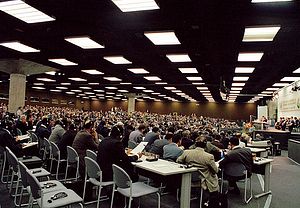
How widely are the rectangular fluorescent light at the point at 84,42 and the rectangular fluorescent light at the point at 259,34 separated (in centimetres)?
454

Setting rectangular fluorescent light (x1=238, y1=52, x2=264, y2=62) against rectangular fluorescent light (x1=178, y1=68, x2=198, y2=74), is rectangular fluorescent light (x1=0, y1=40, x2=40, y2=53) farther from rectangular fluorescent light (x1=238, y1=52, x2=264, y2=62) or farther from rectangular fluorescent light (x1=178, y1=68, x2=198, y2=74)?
rectangular fluorescent light (x1=238, y1=52, x2=264, y2=62)

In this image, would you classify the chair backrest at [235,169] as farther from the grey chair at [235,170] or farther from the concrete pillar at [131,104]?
the concrete pillar at [131,104]

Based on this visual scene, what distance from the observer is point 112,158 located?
4.07 meters

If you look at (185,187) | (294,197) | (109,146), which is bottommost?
(294,197)

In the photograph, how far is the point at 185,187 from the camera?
12.5 feet

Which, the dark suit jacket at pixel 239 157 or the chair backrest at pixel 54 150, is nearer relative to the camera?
the dark suit jacket at pixel 239 157

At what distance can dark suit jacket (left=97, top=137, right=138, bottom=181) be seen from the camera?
4023 mm

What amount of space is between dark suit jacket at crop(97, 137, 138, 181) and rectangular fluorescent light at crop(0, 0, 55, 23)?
3.58 meters

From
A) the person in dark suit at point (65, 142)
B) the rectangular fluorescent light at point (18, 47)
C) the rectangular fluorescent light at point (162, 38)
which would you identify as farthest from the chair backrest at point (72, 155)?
the rectangular fluorescent light at point (18, 47)

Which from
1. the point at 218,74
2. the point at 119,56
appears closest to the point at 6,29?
the point at 119,56

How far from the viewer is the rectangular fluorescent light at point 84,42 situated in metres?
7.62

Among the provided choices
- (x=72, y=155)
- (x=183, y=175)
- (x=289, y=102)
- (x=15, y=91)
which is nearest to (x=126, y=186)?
(x=183, y=175)

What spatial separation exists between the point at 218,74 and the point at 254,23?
24.7 feet

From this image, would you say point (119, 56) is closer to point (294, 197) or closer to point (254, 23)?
point (254, 23)
